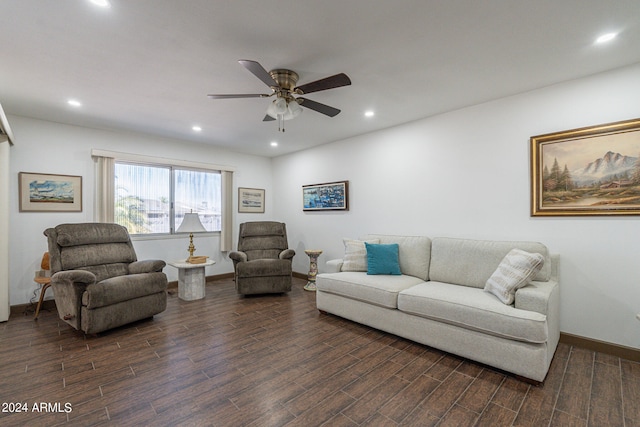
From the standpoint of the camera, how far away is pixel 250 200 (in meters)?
5.91

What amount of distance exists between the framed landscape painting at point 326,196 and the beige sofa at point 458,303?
4.09 feet

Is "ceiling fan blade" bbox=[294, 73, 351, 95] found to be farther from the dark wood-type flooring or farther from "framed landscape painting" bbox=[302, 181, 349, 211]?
"framed landscape painting" bbox=[302, 181, 349, 211]

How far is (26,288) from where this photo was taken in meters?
3.73

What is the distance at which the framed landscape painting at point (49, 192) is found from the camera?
12.1 ft

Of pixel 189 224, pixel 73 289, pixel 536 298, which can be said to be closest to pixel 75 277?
pixel 73 289

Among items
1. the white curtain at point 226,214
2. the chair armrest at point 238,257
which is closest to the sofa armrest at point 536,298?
the chair armrest at point 238,257

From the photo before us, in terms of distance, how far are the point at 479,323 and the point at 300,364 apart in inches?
59.7

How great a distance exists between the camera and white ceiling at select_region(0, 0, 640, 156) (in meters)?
1.81

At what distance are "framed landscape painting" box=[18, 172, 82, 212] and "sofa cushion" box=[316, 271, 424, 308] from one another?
3631 millimetres

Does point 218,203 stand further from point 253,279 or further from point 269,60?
point 269,60

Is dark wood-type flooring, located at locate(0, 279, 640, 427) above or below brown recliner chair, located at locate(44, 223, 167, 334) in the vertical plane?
below

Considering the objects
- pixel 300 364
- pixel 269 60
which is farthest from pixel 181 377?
pixel 269 60

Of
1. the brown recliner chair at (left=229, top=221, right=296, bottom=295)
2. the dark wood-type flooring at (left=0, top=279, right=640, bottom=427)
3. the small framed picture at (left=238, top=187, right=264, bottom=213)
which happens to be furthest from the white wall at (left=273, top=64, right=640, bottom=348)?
the small framed picture at (left=238, top=187, right=264, bottom=213)

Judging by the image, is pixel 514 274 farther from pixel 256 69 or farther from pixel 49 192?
pixel 49 192
